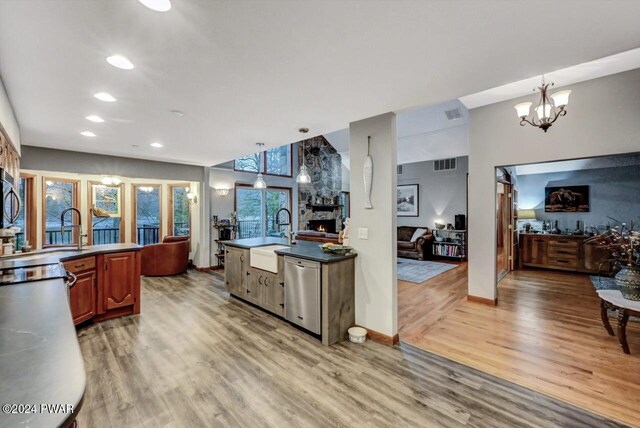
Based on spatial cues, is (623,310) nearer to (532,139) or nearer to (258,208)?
(532,139)

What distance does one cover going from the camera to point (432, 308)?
13.0ft

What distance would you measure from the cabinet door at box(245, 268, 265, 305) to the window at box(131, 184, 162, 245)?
15.1 feet

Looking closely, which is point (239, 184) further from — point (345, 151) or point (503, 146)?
point (503, 146)

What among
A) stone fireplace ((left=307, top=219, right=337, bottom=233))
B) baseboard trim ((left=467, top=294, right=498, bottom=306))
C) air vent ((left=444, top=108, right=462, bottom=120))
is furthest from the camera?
stone fireplace ((left=307, top=219, right=337, bottom=233))

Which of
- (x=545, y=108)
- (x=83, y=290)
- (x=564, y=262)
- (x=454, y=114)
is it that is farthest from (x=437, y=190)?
(x=83, y=290)

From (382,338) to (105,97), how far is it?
3.63 meters

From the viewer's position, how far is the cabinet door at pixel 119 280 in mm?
3607

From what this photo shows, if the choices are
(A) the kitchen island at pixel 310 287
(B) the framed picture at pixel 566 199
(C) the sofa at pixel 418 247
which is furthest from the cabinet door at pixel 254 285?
(B) the framed picture at pixel 566 199

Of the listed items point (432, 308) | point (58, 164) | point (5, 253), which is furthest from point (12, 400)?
point (58, 164)

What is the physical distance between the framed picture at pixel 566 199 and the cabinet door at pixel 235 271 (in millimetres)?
7225

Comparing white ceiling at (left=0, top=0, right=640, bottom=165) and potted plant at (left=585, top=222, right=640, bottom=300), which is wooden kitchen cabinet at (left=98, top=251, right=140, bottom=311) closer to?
white ceiling at (left=0, top=0, right=640, bottom=165)

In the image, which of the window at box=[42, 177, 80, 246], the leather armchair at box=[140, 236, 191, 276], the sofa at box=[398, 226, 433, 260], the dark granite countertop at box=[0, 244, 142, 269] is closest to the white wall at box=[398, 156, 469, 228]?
the sofa at box=[398, 226, 433, 260]

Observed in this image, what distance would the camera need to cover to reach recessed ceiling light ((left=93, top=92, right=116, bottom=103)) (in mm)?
2438

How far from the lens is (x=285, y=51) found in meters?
1.76
